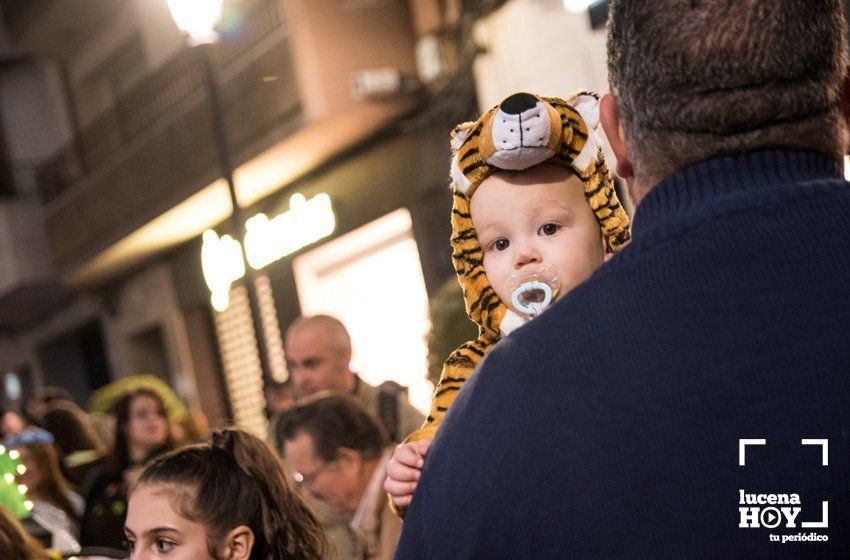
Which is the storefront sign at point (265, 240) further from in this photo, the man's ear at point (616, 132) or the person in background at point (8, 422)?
the man's ear at point (616, 132)

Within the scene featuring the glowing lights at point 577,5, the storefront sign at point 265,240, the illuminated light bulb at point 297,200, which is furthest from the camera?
the illuminated light bulb at point 297,200

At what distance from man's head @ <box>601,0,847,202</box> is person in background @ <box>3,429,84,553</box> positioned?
5.27m

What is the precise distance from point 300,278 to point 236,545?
1261 centimetres

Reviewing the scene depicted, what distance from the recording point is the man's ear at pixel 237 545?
370 cm

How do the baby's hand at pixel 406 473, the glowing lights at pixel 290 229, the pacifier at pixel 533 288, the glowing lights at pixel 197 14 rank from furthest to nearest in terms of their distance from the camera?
the glowing lights at pixel 290 229
the glowing lights at pixel 197 14
the pacifier at pixel 533 288
the baby's hand at pixel 406 473

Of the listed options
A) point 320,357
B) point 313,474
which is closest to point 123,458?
point 320,357

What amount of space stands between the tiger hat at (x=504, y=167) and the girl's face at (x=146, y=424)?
17.8 feet

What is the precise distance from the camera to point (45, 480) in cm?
720

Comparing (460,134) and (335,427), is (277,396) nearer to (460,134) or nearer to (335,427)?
(335,427)

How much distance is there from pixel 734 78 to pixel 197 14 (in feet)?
25.7

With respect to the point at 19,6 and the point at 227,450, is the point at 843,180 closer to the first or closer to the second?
the point at 227,450

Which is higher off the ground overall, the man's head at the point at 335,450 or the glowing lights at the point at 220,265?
the glowing lights at the point at 220,265

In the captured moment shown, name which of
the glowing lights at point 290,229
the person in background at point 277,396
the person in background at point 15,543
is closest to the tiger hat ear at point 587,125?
the person in background at point 15,543
